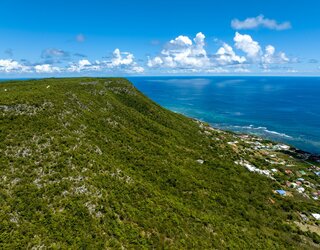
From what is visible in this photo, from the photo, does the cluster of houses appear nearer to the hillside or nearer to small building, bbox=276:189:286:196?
small building, bbox=276:189:286:196

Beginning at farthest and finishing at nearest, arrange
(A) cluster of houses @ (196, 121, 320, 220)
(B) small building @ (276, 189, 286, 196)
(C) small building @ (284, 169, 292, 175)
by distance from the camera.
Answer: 1. (C) small building @ (284, 169, 292, 175)
2. (A) cluster of houses @ (196, 121, 320, 220)
3. (B) small building @ (276, 189, 286, 196)

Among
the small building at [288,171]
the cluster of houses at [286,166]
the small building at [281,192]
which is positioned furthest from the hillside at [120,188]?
the small building at [288,171]

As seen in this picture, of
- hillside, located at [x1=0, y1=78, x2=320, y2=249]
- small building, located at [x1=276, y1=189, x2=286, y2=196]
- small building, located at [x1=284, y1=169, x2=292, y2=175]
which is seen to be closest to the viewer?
hillside, located at [x1=0, y1=78, x2=320, y2=249]

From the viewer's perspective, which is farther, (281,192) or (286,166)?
(286,166)

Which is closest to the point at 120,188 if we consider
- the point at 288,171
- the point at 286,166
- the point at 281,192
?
the point at 281,192

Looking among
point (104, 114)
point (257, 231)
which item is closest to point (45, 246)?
point (257, 231)

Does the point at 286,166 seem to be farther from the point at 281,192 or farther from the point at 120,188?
the point at 120,188

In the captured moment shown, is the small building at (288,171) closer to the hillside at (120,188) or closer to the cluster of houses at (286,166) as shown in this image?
the cluster of houses at (286,166)

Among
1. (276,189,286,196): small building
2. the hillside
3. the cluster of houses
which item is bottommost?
the cluster of houses

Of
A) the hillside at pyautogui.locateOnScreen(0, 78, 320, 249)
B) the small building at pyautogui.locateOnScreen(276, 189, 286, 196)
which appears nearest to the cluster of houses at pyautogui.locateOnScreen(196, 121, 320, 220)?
the small building at pyautogui.locateOnScreen(276, 189, 286, 196)

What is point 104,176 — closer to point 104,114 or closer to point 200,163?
point 104,114
